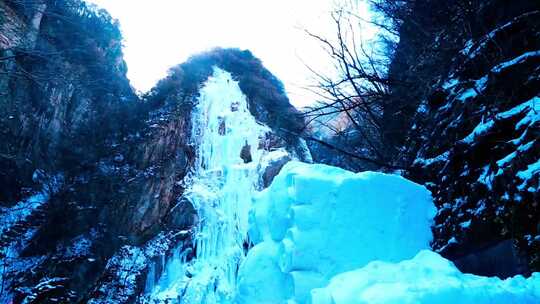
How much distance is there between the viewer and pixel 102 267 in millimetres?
10898

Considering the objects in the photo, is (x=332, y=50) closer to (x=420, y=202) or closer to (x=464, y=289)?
(x=420, y=202)

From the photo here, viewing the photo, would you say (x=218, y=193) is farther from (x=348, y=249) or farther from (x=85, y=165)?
(x=348, y=249)

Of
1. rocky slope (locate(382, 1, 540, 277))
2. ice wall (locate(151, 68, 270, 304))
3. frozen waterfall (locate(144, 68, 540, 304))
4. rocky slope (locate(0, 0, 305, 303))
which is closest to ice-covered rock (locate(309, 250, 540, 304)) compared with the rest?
frozen waterfall (locate(144, 68, 540, 304))

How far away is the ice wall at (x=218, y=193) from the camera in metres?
10.2

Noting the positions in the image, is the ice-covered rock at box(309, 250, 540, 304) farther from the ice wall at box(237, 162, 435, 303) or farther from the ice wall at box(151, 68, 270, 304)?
the ice wall at box(151, 68, 270, 304)

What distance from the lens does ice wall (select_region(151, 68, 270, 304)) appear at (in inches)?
403

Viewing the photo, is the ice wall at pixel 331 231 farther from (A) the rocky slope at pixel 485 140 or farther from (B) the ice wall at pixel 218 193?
(B) the ice wall at pixel 218 193

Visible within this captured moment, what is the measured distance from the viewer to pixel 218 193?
40.2ft

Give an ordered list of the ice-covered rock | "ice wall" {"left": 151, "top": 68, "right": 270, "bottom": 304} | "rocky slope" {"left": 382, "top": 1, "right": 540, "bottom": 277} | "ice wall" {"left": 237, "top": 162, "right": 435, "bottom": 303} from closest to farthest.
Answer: the ice-covered rock < "rocky slope" {"left": 382, "top": 1, "right": 540, "bottom": 277} < "ice wall" {"left": 237, "top": 162, "right": 435, "bottom": 303} < "ice wall" {"left": 151, "top": 68, "right": 270, "bottom": 304}

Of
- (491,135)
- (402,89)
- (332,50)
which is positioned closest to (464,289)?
(491,135)

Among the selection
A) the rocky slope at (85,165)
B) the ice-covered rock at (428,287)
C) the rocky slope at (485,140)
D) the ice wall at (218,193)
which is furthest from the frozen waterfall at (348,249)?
the rocky slope at (85,165)

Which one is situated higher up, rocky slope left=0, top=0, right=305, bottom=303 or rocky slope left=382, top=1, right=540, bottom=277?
rocky slope left=0, top=0, right=305, bottom=303

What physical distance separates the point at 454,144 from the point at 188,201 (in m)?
10.3

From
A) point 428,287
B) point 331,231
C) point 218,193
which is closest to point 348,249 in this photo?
point 331,231
